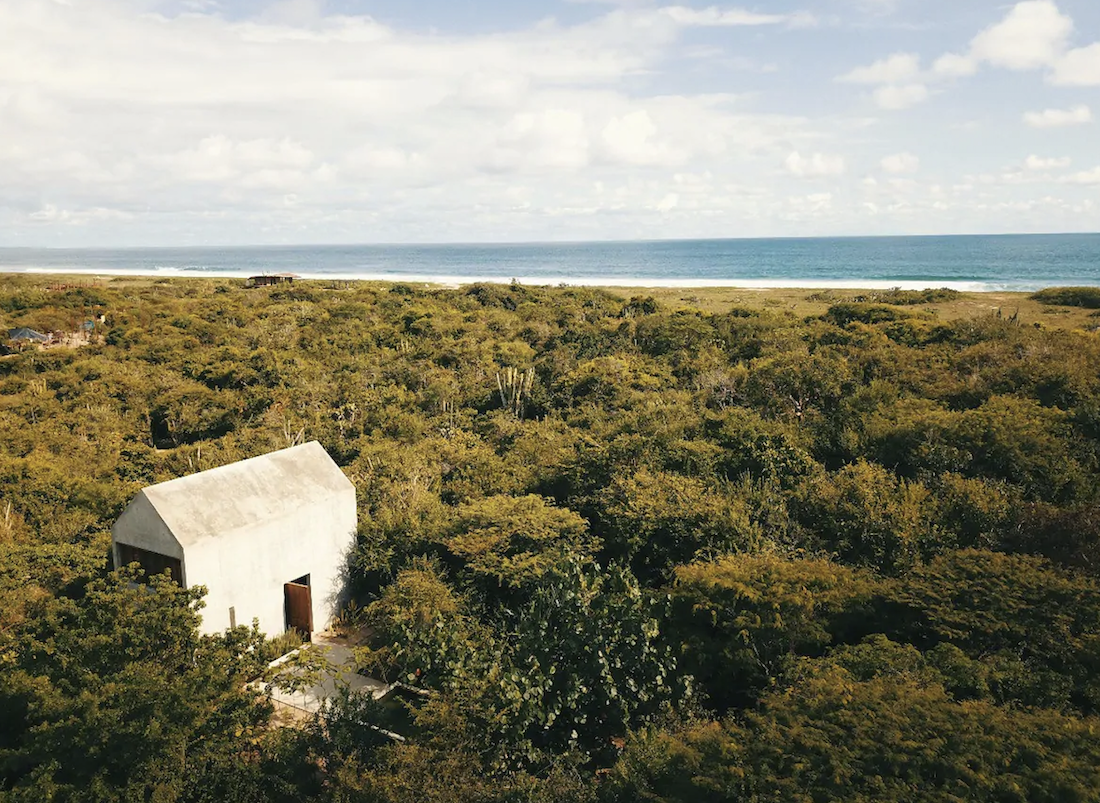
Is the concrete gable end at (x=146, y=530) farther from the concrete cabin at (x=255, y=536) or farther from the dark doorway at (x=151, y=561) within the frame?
the dark doorway at (x=151, y=561)

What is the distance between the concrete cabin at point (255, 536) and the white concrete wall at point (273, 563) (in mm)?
19

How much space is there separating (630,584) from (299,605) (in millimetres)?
7208

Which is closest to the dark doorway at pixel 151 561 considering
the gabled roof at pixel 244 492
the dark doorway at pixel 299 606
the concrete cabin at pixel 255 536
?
the concrete cabin at pixel 255 536

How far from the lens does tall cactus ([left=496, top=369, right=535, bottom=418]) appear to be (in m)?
29.3

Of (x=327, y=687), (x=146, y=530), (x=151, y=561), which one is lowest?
(x=327, y=687)

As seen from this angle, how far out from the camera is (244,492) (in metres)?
14.8

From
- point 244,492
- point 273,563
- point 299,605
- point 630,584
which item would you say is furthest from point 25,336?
point 630,584

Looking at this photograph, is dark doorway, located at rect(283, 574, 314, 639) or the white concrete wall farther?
dark doorway, located at rect(283, 574, 314, 639)

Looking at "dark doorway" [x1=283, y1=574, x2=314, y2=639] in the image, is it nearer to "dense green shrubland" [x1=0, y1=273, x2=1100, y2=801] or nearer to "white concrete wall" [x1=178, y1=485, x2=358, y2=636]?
"white concrete wall" [x1=178, y1=485, x2=358, y2=636]

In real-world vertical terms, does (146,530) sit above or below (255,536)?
above

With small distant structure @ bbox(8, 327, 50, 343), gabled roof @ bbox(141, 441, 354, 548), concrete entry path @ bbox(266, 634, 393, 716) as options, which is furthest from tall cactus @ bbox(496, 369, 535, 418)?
small distant structure @ bbox(8, 327, 50, 343)

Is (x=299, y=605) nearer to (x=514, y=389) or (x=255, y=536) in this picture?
(x=255, y=536)

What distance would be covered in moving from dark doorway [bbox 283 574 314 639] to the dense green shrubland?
1.29m

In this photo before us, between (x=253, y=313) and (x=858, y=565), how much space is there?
132ft
